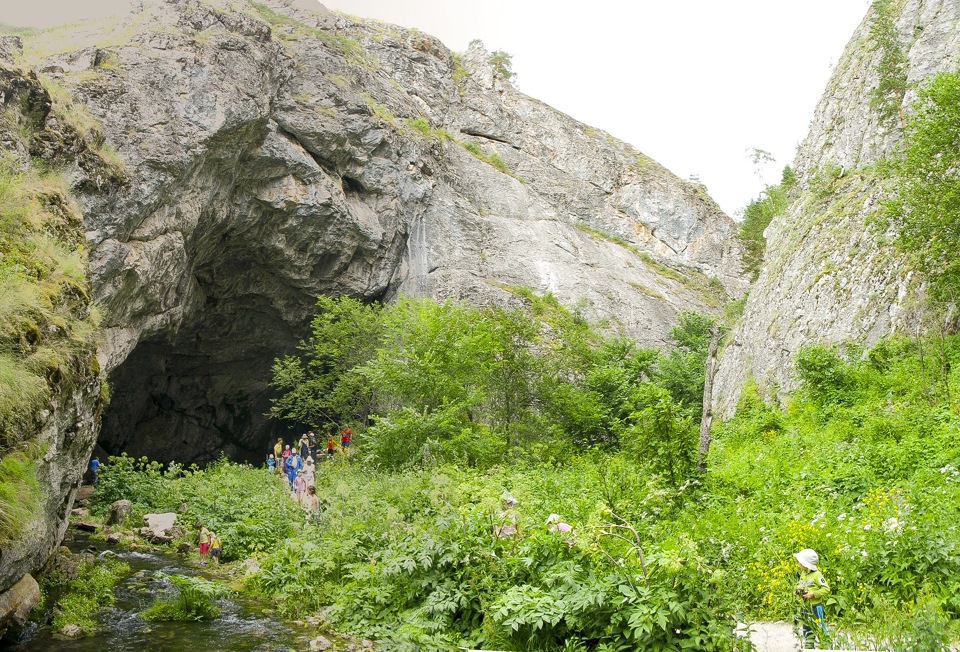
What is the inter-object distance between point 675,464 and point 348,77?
97.4 ft

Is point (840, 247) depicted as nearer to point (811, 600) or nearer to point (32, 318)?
point (811, 600)

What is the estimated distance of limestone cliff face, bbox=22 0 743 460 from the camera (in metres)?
21.9

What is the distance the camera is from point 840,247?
22.2 m

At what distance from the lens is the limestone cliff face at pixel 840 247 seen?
19266mm

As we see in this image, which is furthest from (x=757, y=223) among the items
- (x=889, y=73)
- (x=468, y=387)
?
(x=468, y=387)

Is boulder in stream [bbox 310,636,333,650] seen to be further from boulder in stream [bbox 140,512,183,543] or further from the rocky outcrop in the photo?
boulder in stream [bbox 140,512,183,543]

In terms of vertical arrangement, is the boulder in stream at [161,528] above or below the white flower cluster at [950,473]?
below

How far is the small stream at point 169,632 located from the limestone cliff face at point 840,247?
665 inches

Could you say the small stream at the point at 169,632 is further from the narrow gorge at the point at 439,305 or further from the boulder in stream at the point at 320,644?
the narrow gorge at the point at 439,305

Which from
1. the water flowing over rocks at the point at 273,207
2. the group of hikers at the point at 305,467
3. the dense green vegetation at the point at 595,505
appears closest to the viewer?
the dense green vegetation at the point at 595,505

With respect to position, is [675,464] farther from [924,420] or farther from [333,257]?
[333,257]

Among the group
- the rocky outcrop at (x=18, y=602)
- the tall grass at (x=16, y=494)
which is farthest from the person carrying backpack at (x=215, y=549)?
the tall grass at (x=16, y=494)

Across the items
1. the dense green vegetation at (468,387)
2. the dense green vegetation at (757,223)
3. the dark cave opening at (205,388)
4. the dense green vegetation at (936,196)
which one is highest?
the dense green vegetation at (757,223)

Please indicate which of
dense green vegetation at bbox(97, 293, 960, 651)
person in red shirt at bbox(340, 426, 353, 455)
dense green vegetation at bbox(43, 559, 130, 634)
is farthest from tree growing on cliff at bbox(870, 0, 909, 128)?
dense green vegetation at bbox(43, 559, 130, 634)
